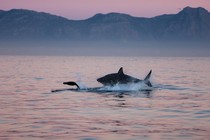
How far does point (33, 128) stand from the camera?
18.0m

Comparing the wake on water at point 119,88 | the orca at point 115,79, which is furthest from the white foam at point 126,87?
the orca at point 115,79

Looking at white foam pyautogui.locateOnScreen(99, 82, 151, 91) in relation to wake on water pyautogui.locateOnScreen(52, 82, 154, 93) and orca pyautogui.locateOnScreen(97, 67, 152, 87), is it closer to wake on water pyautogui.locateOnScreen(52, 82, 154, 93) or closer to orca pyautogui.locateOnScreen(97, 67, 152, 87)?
wake on water pyautogui.locateOnScreen(52, 82, 154, 93)

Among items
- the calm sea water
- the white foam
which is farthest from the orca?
the calm sea water

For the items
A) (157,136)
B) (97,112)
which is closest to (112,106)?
(97,112)

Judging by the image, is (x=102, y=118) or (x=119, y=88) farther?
(x=119, y=88)

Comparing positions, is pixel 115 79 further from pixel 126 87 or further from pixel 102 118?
pixel 102 118

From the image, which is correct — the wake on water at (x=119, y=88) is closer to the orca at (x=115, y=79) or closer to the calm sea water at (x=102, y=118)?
the orca at (x=115, y=79)

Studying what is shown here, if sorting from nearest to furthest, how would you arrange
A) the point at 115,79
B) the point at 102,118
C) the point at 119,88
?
the point at 102,118 < the point at 115,79 < the point at 119,88

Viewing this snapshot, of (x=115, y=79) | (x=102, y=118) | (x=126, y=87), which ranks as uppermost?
(x=115, y=79)

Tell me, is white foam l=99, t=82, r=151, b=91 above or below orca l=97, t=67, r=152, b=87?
below

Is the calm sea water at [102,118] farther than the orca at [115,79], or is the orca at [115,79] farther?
the orca at [115,79]

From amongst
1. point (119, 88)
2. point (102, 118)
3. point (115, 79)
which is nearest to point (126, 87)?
point (119, 88)

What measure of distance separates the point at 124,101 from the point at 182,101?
3.98 m

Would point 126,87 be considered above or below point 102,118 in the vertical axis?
above
